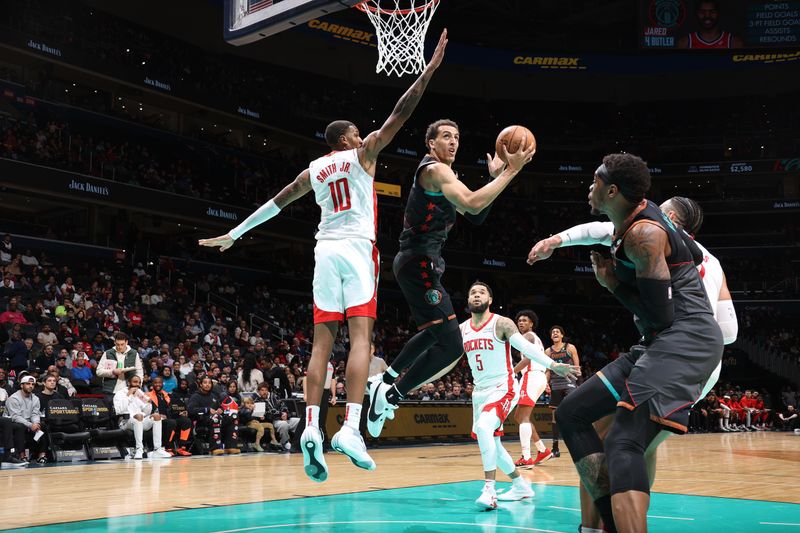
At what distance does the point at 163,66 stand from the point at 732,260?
30.0 m

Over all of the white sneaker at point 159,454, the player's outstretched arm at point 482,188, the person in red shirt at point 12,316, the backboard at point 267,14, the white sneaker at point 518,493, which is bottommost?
the white sneaker at point 159,454

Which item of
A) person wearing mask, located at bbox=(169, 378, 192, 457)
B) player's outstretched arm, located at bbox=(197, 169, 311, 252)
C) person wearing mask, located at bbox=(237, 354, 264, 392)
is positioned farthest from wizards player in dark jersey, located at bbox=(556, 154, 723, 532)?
person wearing mask, located at bbox=(237, 354, 264, 392)

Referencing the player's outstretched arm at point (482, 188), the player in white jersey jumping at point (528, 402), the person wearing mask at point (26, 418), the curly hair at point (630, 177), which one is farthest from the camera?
the player in white jersey jumping at point (528, 402)

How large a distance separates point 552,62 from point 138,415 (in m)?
29.3

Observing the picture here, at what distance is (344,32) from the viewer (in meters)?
31.5

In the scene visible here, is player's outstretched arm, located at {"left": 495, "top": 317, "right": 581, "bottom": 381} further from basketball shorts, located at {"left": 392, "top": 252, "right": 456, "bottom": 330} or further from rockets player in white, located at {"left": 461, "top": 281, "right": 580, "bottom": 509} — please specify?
basketball shorts, located at {"left": 392, "top": 252, "right": 456, "bottom": 330}

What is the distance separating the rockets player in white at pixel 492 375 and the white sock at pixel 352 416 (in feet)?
8.89

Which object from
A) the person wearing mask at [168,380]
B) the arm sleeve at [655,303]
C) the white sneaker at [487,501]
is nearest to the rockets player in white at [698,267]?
the arm sleeve at [655,303]

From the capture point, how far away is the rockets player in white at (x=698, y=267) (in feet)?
16.3

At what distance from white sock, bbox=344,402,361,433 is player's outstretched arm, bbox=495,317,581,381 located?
193cm

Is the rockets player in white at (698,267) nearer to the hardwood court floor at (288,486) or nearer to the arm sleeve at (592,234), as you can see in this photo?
the arm sleeve at (592,234)

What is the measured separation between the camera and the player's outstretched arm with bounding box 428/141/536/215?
544 cm

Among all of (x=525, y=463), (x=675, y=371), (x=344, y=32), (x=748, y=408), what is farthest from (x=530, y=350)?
(x=748, y=408)

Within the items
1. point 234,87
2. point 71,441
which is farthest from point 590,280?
point 71,441
